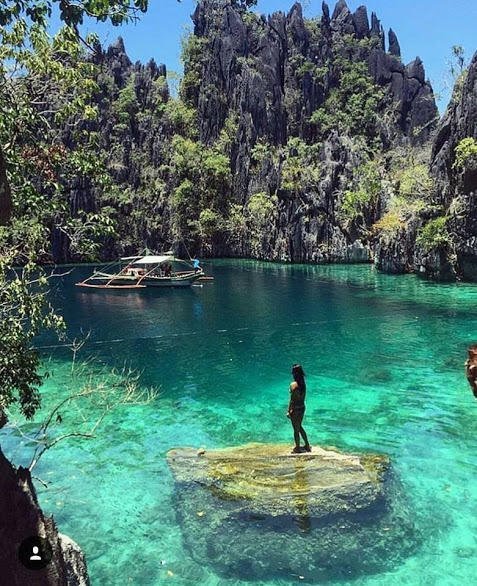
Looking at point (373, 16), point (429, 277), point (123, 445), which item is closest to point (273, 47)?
point (373, 16)

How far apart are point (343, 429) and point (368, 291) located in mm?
30112

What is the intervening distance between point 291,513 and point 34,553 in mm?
6213

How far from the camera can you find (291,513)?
34.3ft

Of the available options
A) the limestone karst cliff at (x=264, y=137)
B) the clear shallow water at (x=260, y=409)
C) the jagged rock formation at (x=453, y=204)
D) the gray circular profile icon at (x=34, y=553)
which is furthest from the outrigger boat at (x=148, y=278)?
the gray circular profile icon at (x=34, y=553)

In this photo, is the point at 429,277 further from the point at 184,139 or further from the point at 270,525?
the point at 184,139

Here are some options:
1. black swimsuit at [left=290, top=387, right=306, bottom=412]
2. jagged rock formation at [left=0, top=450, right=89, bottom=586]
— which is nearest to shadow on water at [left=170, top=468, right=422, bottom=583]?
black swimsuit at [left=290, top=387, right=306, bottom=412]

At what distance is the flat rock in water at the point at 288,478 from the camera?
1066cm

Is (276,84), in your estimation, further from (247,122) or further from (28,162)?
(28,162)

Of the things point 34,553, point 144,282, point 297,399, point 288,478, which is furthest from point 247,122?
point 34,553

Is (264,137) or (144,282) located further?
(264,137)

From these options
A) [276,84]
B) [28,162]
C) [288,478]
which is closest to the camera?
[28,162]

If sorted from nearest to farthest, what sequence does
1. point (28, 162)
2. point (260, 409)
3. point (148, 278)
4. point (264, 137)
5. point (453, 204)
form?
point (28, 162)
point (260, 409)
point (453, 204)
point (148, 278)
point (264, 137)

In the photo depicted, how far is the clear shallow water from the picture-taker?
32.8ft

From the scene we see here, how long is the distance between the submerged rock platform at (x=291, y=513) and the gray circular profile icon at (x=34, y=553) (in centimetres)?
439
